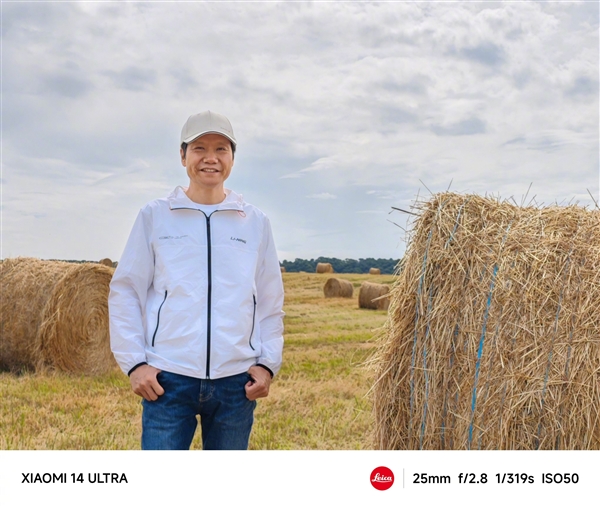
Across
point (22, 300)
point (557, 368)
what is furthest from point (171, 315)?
point (22, 300)

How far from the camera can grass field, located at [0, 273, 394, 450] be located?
4.84 meters

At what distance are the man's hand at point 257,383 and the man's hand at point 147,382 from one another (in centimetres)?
36

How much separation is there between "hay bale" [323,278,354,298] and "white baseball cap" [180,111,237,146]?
53.1ft

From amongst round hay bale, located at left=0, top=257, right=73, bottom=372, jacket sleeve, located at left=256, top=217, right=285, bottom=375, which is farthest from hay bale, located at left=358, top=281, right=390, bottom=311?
jacket sleeve, located at left=256, top=217, right=285, bottom=375

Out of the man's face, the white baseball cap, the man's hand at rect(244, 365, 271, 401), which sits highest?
the white baseball cap

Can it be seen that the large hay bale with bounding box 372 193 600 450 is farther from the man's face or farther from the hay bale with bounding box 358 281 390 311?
the hay bale with bounding box 358 281 390 311

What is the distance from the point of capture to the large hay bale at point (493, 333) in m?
3.26

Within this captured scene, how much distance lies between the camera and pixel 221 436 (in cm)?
258

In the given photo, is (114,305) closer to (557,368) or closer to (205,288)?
(205,288)

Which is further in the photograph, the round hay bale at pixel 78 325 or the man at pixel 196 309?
the round hay bale at pixel 78 325

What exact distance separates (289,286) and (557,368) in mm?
18462

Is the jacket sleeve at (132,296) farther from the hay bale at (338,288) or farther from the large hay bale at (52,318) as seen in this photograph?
the hay bale at (338,288)
